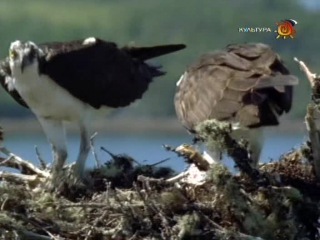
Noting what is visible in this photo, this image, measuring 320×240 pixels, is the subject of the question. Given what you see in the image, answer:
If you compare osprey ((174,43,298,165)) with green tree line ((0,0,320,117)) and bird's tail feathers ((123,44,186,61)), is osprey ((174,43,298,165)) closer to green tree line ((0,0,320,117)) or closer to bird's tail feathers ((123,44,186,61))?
bird's tail feathers ((123,44,186,61))

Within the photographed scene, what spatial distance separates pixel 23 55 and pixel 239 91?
70.5 inches

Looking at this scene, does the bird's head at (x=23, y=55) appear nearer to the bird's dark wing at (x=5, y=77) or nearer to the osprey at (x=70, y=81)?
the osprey at (x=70, y=81)

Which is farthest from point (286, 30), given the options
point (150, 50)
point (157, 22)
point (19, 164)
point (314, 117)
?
point (157, 22)

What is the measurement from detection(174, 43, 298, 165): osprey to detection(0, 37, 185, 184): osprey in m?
0.73

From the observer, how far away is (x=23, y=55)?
39.1 ft

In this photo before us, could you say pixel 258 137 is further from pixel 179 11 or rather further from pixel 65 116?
pixel 179 11

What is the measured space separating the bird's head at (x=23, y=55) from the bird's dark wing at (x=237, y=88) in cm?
119

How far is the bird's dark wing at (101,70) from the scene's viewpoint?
12.2 meters

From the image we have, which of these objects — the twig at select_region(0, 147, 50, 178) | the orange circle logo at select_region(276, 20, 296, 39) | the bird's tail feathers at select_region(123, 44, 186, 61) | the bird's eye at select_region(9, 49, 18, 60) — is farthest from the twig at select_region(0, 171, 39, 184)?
the orange circle logo at select_region(276, 20, 296, 39)

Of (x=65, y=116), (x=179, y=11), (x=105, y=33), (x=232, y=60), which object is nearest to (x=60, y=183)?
(x=65, y=116)

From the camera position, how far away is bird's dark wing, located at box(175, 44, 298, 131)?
1119cm

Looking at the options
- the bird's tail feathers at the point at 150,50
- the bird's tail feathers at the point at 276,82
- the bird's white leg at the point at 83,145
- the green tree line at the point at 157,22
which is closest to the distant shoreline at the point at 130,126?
the green tree line at the point at 157,22

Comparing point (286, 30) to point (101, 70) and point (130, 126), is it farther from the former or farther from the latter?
point (130, 126)

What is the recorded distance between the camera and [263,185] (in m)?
10.9
